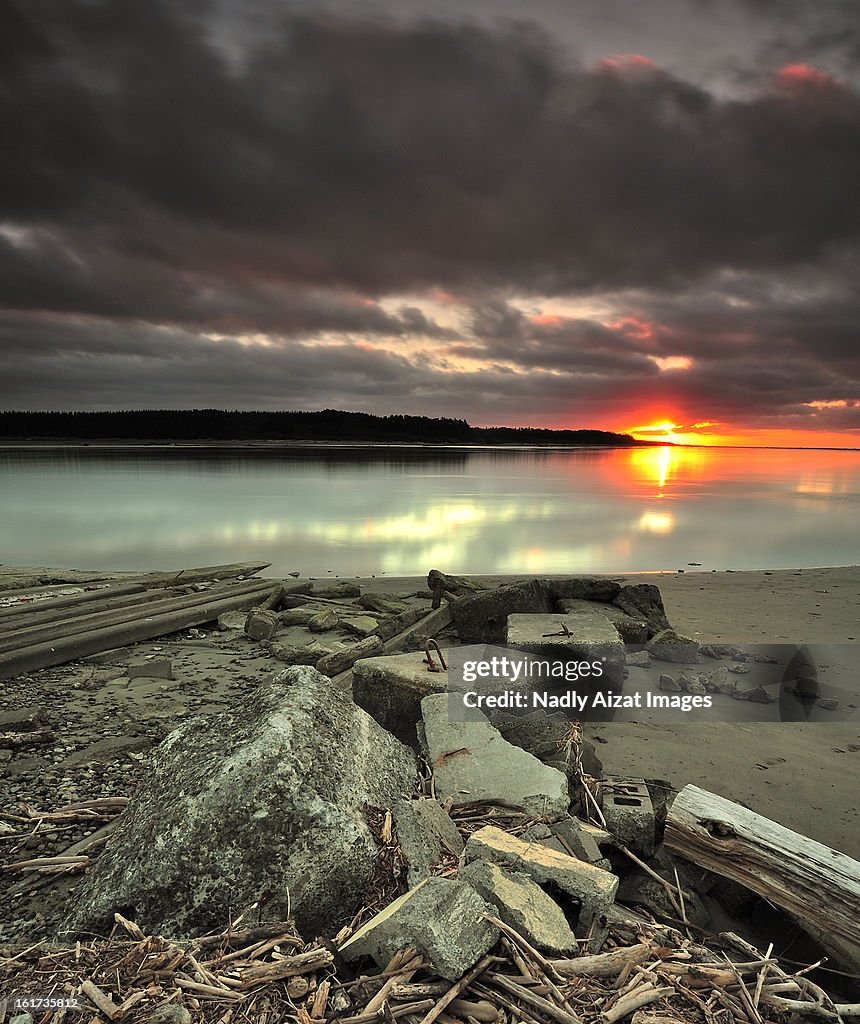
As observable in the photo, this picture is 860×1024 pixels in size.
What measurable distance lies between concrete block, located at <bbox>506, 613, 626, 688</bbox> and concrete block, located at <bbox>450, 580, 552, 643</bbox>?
880mm

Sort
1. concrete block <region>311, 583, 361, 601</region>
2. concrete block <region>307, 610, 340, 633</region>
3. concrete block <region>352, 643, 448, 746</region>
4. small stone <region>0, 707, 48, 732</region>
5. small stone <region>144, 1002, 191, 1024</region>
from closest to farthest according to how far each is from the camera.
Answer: small stone <region>144, 1002, 191, 1024</region>, concrete block <region>352, 643, 448, 746</region>, small stone <region>0, 707, 48, 732</region>, concrete block <region>307, 610, 340, 633</region>, concrete block <region>311, 583, 361, 601</region>

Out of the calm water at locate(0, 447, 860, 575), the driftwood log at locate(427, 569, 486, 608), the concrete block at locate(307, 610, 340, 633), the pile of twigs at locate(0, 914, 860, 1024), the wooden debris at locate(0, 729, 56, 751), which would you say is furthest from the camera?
the calm water at locate(0, 447, 860, 575)

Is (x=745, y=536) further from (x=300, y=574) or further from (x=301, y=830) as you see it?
(x=301, y=830)

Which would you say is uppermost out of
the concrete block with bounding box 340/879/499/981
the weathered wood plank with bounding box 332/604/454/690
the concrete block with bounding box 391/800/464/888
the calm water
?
the concrete block with bounding box 340/879/499/981

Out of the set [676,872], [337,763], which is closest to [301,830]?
[337,763]

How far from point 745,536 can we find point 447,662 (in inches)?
731

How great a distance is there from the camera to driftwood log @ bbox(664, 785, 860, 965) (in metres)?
2.50

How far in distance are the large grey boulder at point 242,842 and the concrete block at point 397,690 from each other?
1.43 m

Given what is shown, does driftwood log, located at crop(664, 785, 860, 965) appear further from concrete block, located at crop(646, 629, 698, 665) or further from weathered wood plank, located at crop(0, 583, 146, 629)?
weathered wood plank, located at crop(0, 583, 146, 629)

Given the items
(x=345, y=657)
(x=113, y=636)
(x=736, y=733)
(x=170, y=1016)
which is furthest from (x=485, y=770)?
(x=113, y=636)

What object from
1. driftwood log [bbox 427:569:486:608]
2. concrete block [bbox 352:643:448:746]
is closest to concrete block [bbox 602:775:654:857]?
concrete block [bbox 352:643:448:746]

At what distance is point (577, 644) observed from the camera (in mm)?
5277

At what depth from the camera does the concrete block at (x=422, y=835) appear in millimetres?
2521

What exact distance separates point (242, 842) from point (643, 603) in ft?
19.8
